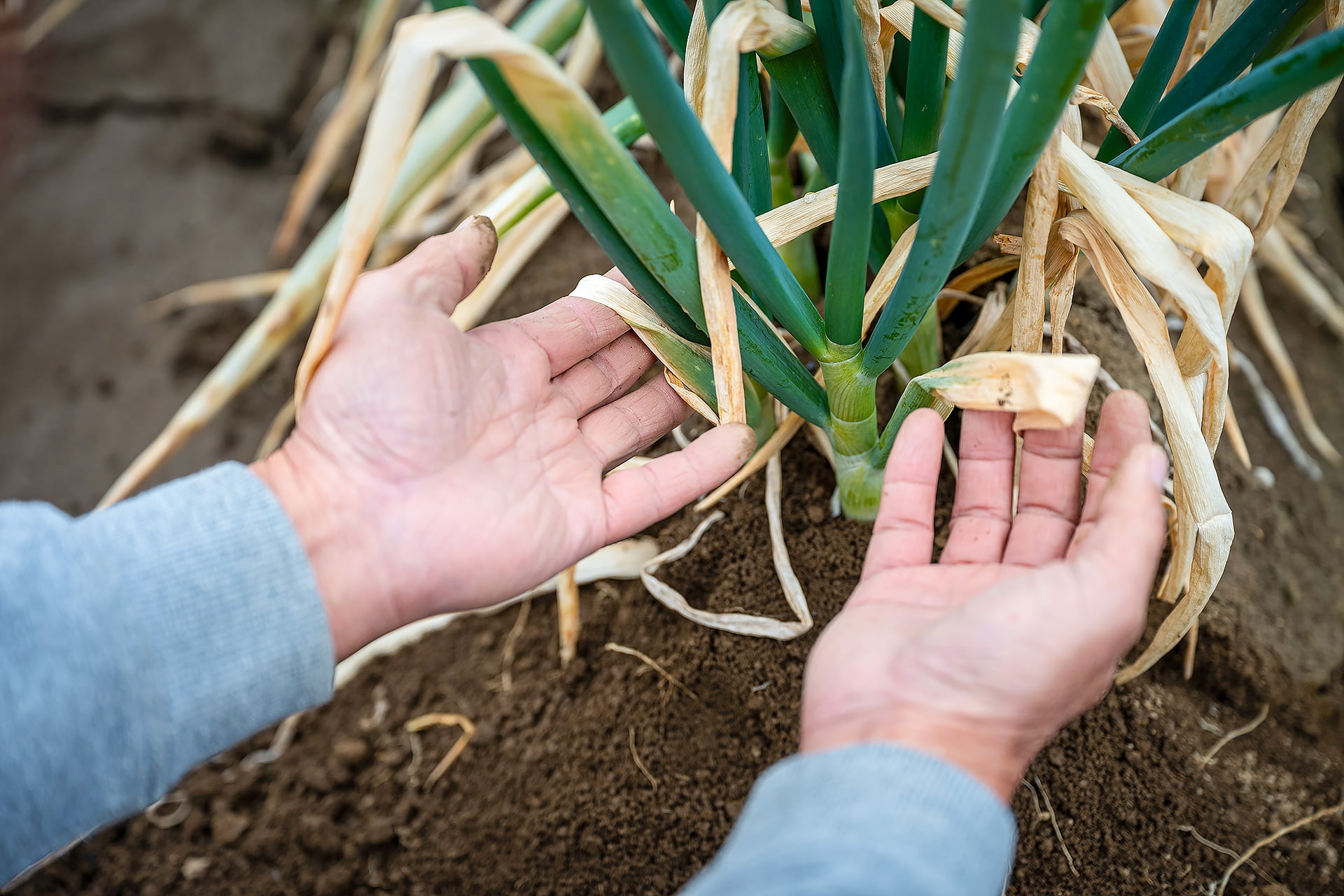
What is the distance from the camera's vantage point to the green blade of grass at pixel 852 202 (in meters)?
0.56

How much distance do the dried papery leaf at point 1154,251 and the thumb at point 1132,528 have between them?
0.13 m

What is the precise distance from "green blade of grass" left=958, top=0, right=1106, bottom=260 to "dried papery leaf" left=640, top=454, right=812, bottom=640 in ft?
1.32

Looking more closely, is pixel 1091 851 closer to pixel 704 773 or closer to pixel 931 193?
pixel 704 773

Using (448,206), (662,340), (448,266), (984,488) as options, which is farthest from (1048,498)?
(448,206)

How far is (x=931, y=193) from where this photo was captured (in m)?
0.62

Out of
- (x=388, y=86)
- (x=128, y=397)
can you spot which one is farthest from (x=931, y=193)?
(x=128, y=397)

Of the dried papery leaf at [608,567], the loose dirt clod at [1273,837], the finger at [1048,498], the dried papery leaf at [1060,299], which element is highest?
the dried papery leaf at [1060,299]

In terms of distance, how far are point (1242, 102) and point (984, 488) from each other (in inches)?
14.3

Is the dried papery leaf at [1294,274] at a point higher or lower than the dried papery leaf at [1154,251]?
lower

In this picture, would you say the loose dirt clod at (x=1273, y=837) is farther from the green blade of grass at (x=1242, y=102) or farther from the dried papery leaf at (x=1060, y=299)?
the green blade of grass at (x=1242, y=102)

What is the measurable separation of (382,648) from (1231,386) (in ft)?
4.49

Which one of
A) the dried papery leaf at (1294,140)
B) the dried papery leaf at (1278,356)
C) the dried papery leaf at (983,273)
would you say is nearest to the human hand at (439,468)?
the dried papery leaf at (983,273)

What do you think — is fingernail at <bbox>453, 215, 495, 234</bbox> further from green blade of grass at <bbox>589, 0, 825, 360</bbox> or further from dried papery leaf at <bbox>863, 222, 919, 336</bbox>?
dried papery leaf at <bbox>863, 222, 919, 336</bbox>

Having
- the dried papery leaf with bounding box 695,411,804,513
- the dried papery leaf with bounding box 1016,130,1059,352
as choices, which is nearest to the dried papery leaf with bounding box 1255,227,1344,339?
the dried papery leaf with bounding box 1016,130,1059,352
